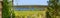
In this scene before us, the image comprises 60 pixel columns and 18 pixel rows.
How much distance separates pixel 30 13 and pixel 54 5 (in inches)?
13.4

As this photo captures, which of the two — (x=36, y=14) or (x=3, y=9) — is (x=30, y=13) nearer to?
(x=36, y=14)

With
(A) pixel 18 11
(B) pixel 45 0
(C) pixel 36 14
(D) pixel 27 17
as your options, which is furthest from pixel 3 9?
(B) pixel 45 0

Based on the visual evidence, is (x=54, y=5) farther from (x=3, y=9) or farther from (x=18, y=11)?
(x=3, y=9)

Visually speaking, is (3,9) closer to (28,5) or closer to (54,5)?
(28,5)

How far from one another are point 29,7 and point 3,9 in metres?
0.35

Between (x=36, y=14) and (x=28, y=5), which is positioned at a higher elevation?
(x=28, y=5)

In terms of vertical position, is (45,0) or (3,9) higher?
(45,0)

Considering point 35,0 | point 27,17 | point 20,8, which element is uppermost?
point 35,0

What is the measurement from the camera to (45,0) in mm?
1827

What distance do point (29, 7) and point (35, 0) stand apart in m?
0.13

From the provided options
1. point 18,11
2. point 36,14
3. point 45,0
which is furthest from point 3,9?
point 45,0

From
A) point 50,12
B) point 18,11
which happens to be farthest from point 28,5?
point 50,12

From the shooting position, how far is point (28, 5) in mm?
1833

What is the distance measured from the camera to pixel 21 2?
1843 mm
